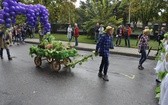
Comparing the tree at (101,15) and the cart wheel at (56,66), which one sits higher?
the tree at (101,15)

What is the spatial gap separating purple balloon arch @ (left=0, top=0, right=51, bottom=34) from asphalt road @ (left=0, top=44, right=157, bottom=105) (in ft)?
6.39

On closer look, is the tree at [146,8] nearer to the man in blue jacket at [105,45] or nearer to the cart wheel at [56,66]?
the cart wheel at [56,66]

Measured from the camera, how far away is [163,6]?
33.1m

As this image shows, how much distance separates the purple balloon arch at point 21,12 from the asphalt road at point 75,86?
1.95 metres

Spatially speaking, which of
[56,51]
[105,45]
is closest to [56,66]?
[56,51]

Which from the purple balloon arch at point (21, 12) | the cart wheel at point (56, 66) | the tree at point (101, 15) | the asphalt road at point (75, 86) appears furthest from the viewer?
the tree at point (101, 15)

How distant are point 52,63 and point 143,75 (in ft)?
11.7

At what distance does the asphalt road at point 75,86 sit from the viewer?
7.93 meters

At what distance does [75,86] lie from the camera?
30.7 feet

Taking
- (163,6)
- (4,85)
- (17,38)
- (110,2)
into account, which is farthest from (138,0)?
(4,85)

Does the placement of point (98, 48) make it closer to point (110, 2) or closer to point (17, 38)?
point (17, 38)

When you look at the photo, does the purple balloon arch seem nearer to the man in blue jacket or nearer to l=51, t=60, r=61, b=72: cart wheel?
l=51, t=60, r=61, b=72: cart wheel

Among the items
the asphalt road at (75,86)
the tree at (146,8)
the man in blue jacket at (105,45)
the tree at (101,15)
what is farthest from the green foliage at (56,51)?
the tree at (146,8)

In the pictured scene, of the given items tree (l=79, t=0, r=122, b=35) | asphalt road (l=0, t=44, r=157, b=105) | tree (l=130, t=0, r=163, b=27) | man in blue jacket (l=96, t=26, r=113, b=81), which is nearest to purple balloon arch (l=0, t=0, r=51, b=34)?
asphalt road (l=0, t=44, r=157, b=105)
